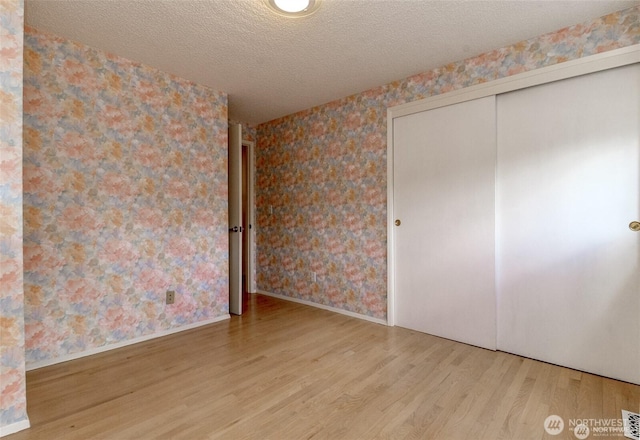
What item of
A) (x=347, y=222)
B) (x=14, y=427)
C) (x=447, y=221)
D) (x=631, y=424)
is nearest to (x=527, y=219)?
(x=447, y=221)

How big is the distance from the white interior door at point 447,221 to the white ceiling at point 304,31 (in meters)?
0.54

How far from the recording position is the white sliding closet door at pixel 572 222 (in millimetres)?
2051

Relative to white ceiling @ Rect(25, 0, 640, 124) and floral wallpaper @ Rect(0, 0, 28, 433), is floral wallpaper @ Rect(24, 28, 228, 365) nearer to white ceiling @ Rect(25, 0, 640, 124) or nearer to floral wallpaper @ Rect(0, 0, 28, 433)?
white ceiling @ Rect(25, 0, 640, 124)

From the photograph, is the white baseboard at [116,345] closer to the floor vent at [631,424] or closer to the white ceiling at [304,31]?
the white ceiling at [304,31]

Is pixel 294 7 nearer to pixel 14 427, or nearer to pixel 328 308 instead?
pixel 14 427

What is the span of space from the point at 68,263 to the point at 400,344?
2.75 m

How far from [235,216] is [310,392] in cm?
227

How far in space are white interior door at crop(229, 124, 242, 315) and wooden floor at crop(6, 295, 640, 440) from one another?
89cm

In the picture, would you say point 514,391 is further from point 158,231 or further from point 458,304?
point 158,231

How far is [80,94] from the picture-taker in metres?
2.49

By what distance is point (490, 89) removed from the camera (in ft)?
8.36

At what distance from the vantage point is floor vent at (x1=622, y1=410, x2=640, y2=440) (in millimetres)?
1574

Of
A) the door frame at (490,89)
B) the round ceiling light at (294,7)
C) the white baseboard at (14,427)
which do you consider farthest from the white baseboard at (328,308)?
the round ceiling light at (294,7)

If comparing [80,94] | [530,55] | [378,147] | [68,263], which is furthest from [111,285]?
[530,55]
